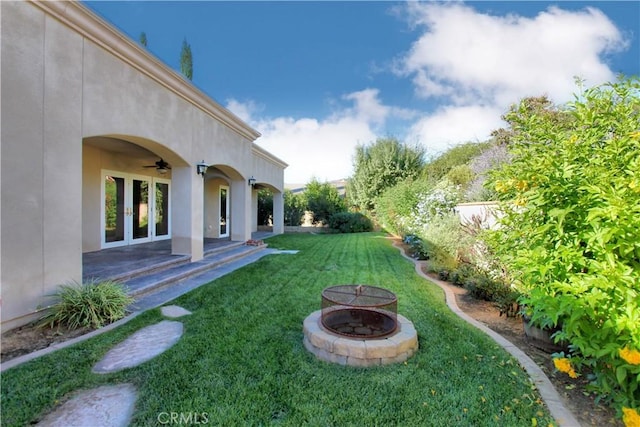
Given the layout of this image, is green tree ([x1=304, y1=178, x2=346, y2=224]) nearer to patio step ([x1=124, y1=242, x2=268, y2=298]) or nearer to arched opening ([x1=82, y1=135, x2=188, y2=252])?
patio step ([x1=124, y1=242, x2=268, y2=298])

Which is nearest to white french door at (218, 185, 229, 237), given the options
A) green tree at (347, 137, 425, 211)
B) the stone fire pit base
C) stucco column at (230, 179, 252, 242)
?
stucco column at (230, 179, 252, 242)

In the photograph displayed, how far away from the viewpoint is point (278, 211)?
62.1 ft

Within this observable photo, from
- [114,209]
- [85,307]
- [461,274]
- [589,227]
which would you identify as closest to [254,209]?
[114,209]

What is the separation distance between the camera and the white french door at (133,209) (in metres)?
9.18

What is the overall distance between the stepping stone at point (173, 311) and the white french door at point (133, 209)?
547 cm

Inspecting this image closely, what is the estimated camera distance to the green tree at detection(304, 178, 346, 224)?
22.7 m

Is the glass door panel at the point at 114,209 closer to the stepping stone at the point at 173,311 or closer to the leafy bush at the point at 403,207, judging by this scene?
the stepping stone at the point at 173,311

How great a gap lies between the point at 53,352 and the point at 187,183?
5.08m

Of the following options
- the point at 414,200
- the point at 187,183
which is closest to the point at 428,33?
the point at 414,200

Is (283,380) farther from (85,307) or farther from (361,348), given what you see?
(85,307)

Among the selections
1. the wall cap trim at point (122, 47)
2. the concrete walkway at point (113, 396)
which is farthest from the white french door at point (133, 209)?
the concrete walkway at point (113, 396)

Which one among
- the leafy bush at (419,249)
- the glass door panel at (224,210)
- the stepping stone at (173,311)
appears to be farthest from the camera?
the glass door panel at (224,210)

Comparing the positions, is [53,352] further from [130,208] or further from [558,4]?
[558,4]

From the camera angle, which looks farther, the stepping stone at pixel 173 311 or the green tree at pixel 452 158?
the green tree at pixel 452 158
